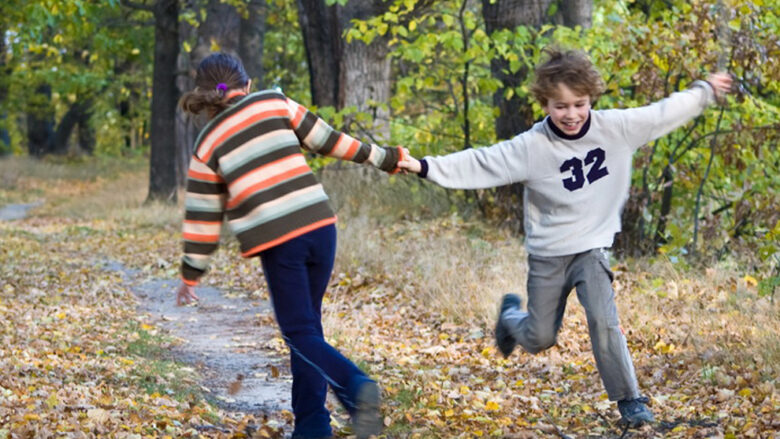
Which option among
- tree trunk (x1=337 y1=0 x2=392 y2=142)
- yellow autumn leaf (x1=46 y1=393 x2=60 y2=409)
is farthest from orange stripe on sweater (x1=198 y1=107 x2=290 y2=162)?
tree trunk (x1=337 y1=0 x2=392 y2=142)

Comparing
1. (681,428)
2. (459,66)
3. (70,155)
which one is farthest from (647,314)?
(70,155)

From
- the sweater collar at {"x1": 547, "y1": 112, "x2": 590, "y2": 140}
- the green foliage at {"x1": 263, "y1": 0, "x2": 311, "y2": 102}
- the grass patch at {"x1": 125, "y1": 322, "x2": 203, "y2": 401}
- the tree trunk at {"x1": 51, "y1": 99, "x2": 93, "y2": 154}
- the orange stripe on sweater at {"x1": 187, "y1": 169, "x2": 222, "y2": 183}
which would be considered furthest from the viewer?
the tree trunk at {"x1": 51, "y1": 99, "x2": 93, "y2": 154}

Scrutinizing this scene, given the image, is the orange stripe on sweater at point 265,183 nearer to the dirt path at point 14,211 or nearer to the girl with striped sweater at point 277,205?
the girl with striped sweater at point 277,205

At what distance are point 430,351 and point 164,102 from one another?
15.6m

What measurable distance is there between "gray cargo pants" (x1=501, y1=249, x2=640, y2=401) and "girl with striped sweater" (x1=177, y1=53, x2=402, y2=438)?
1.15 meters

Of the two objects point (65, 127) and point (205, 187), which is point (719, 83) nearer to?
point (205, 187)

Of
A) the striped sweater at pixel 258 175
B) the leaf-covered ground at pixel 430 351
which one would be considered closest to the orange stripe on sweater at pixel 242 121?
the striped sweater at pixel 258 175

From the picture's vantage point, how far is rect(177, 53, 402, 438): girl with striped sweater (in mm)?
4523

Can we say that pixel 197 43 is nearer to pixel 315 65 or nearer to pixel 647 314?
pixel 315 65

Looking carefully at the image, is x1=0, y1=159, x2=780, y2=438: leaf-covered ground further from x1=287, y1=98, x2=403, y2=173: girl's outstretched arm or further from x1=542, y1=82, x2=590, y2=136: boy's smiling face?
x1=542, y1=82, x2=590, y2=136: boy's smiling face

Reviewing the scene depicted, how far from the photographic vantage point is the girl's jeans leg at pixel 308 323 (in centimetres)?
452

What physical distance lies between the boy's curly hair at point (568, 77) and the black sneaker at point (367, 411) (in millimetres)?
1658

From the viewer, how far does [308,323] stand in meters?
4.61

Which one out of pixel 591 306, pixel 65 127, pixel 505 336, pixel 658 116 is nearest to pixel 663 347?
pixel 505 336
